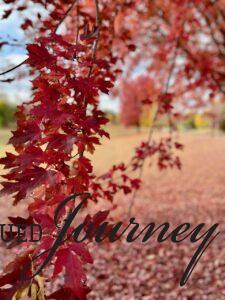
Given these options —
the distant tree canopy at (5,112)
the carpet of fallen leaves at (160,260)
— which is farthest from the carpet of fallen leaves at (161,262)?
the distant tree canopy at (5,112)

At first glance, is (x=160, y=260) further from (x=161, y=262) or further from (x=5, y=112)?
(x=5, y=112)

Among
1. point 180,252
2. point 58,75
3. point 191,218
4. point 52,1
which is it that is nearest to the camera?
point 58,75

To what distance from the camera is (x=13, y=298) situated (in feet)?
5.72

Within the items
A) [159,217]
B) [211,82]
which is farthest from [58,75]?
[159,217]

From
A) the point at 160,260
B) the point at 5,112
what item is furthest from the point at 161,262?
the point at 5,112

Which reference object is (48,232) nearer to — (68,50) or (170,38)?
(68,50)

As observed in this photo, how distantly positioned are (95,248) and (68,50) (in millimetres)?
4341

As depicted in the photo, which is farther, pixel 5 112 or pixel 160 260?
pixel 5 112

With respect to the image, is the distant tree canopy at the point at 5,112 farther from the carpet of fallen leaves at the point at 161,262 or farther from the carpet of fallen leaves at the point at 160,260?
the carpet of fallen leaves at the point at 161,262

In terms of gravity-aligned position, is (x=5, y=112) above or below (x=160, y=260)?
above

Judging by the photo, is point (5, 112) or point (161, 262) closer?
point (161, 262)

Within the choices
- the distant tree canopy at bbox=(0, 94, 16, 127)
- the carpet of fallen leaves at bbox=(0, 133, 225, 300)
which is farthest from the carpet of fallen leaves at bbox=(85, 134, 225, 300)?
the distant tree canopy at bbox=(0, 94, 16, 127)

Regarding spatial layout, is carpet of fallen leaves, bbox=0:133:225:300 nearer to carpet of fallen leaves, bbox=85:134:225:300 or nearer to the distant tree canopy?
carpet of fallen leaves, bbox=85:134:225:300

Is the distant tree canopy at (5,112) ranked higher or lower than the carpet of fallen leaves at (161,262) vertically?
higher
